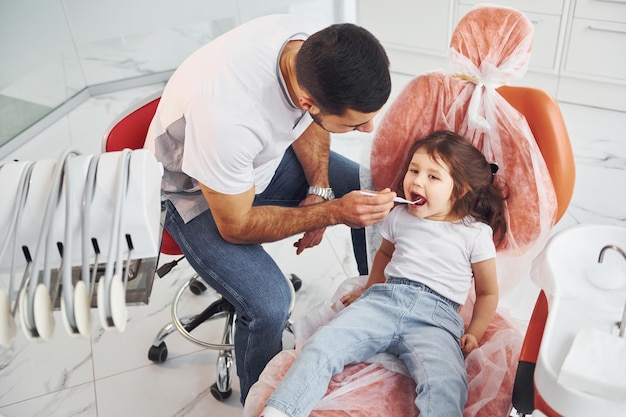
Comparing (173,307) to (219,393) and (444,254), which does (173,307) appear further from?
(444,254)

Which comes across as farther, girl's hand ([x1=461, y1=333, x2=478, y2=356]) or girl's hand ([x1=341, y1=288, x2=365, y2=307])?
girl's hand ([x1=341, y1=288, x2=365, y2=307])

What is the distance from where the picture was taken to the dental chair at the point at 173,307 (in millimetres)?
1579

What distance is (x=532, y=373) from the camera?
3.30 ft

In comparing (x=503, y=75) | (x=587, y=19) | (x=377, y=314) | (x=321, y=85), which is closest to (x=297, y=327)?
(x=377, y=314)

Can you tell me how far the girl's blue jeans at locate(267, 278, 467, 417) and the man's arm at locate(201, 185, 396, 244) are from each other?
18cm

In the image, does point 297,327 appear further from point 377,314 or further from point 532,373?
point 532,373

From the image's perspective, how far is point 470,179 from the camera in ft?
4.83

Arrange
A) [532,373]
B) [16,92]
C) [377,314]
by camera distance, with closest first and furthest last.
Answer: [532,373] → [377,314] → [16,92]

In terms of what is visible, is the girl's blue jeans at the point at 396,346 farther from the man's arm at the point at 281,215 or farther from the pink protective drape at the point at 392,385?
the man's arm at the point at 281,215

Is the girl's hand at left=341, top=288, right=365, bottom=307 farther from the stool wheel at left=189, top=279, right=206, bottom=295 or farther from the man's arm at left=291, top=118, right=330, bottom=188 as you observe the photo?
the stool wheel at left=189, top=279, right=206, bottom=295

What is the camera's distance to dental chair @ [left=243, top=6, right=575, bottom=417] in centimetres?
128

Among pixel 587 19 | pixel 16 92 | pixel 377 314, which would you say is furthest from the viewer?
pixel 16 92

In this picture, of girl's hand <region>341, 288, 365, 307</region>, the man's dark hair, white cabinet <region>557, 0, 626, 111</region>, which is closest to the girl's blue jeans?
girl's hand <region>341, 288, 365, 307</region>

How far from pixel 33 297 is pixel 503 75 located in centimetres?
110
